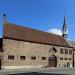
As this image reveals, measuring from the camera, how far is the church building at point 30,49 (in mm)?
54281

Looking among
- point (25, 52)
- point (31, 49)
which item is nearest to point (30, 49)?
point (31, 49)

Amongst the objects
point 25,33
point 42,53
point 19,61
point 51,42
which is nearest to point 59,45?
point 51,42

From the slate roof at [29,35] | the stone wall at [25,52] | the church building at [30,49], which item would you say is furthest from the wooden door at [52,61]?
the slate roof at [29,35]

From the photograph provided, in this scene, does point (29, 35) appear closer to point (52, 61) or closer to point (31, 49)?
point (31, 49)

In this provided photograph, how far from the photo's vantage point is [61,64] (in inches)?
2832

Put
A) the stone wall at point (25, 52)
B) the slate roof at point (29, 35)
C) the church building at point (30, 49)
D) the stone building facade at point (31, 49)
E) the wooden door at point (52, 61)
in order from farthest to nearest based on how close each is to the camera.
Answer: the wooden door at point (52, 61), the slate roof at point (29, 35), the stone building facade at point (31, 49), the church building at point (30, 49), the stone wall at point (25, 52)

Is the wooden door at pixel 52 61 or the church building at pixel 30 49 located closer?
the church building at pixel 30 49

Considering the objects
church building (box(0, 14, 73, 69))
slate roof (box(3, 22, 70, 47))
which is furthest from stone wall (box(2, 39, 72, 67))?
slate roof (box(3, 22, 70, 47))

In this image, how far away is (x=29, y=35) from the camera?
63062 mm

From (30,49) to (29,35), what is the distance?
4.55 m

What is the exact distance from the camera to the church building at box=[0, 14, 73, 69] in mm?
54281

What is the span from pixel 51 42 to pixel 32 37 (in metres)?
8.61

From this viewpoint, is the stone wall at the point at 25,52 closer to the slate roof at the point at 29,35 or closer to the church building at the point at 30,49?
the church building at the point at 30,49

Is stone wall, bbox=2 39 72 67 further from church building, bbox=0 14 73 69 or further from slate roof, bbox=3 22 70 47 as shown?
slate roof, bbox=3 22 70 47
